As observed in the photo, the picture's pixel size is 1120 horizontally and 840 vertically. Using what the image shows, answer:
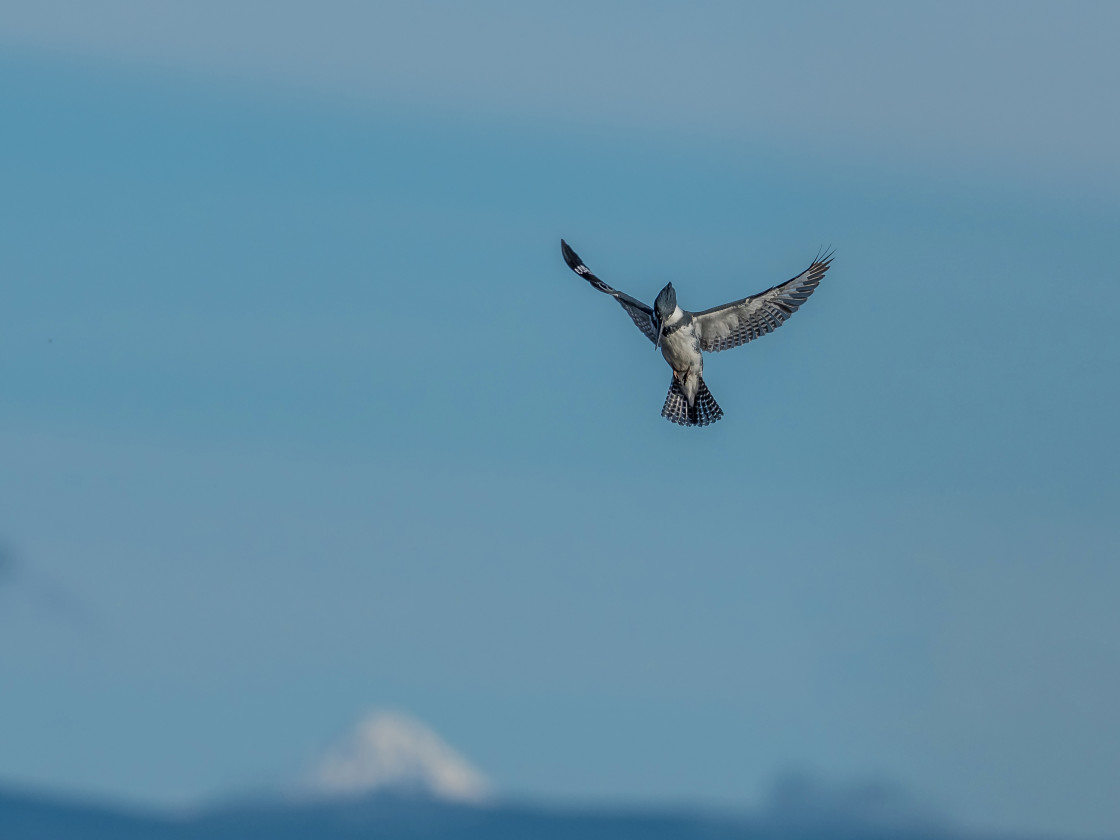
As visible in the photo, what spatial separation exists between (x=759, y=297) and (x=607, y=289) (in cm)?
273

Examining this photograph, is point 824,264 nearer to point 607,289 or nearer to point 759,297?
point 759,297

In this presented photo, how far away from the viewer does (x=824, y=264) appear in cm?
3300

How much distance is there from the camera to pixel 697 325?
109ft

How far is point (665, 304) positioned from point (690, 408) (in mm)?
2654

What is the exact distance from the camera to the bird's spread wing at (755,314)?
32.8m

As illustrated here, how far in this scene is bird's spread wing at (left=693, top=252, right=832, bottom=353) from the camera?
32.8 meters

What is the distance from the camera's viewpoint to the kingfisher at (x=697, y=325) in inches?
1291

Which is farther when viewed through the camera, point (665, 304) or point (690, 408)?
point (690, 408)

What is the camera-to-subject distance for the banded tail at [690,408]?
34156 mm

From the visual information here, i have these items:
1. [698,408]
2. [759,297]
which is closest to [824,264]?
[759,297]

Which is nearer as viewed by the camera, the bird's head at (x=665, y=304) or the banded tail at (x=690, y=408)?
the bird's head at (x=665, y=304)

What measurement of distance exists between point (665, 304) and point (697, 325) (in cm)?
109

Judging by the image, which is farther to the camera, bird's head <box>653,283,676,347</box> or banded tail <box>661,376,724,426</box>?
banded tail <box>661,376,724,426</box>

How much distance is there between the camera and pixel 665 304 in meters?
32.4
